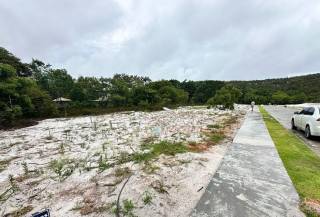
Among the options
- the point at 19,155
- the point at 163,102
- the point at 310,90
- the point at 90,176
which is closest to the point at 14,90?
the point at 19,155

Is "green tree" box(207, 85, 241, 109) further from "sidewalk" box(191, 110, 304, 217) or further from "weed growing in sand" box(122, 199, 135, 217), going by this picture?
"weed growing in sand" box(122, 199, 135, 217)

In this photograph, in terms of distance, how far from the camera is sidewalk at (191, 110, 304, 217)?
390cm

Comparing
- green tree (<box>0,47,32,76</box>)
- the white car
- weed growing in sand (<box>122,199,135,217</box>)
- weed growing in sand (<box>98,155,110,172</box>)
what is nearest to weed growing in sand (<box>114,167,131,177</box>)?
weed growing in sand (<box>98,155,110,172</box>)

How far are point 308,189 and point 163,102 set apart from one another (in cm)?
4218

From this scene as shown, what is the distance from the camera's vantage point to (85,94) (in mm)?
45781

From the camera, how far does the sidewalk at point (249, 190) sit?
12.8 ft

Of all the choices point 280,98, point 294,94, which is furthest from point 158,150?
point 294,94

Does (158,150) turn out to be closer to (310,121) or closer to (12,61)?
(310,121)

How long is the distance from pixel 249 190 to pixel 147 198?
1938 millimetres

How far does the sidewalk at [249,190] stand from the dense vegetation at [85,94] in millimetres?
21273

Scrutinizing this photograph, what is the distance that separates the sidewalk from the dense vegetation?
21273mm

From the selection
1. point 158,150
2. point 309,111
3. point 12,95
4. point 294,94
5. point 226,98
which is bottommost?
point 158,150

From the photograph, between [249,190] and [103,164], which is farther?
[103,164]

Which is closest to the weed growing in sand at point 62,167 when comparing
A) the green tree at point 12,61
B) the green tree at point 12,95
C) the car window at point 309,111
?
the car window at point 309,111
